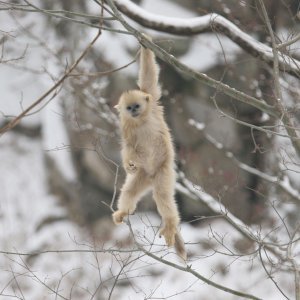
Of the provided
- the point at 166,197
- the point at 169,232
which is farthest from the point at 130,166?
the point at 169,232

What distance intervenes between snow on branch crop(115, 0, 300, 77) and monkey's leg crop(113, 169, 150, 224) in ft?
6.52

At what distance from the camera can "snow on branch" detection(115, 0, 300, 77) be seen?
7094mm

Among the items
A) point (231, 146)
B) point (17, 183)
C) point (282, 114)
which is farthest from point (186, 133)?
point (282, 114)

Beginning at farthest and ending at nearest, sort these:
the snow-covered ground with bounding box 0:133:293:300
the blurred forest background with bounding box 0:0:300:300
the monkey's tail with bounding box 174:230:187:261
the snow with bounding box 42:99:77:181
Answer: the snow with bounding box 42:99:77:181 → the snow-covered ground with bounding box 0:133:293:300 → the blurred forest background with bounding box 0:0:300:300 → the monkey's tail with bounding box 174:230:187:261

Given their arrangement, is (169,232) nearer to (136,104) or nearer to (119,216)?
(119,216)

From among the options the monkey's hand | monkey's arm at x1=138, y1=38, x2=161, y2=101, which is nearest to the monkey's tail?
the monkey's hand

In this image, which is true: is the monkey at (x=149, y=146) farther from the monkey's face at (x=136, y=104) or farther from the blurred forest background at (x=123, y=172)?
the blurred forest background at (x=123, y=172)

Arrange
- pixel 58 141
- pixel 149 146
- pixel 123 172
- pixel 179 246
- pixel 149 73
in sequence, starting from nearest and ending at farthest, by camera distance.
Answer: pixel 179 246 → pixel 149 73 → pixel 149 146 → pixel 123 172 → pixel 58 141

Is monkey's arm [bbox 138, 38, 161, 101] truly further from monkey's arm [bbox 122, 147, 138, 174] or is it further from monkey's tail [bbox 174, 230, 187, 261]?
monkey's tail [bbox 174, 230, 187, 261]

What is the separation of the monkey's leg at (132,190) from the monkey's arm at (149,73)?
3.29 ft

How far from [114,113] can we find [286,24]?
229 inches

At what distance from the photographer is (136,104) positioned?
7102mm

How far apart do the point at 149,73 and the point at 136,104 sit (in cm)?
40

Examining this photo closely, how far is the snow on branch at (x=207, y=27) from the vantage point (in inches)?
279
